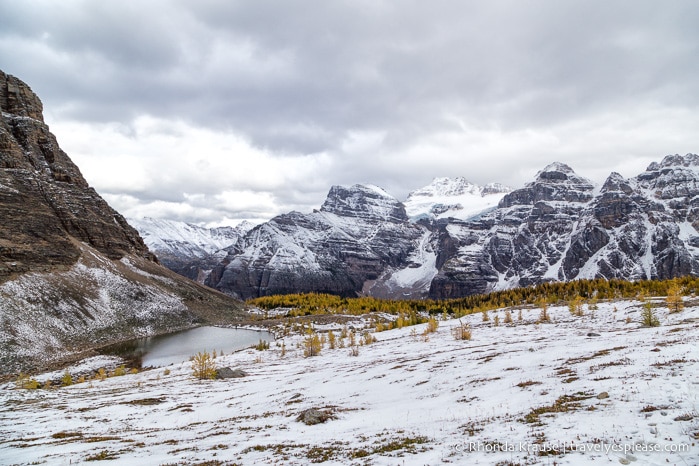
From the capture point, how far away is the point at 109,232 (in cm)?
15225

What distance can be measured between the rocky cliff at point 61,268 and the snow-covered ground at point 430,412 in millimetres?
48025

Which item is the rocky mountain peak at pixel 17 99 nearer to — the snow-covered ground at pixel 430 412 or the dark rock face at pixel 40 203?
the dark rock face at pixel 40 203

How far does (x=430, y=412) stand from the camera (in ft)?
65.9

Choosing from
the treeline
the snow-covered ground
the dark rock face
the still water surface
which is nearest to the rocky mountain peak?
the dark rock face

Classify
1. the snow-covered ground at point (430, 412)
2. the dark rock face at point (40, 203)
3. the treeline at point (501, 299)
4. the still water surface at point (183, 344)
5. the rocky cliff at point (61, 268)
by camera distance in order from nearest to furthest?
the snow-covered ground at point (430, 412) → the treeline at point (501, 299) → the still water surface at point (183, 344) → the rocky cliff at point (61, 268) → the dark rock face at point (40, 203)

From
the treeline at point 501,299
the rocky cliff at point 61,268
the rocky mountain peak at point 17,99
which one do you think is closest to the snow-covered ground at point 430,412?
the treeline at point 501,299

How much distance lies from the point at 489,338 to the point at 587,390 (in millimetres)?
27737

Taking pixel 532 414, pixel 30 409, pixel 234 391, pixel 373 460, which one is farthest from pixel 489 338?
pixel 30 409

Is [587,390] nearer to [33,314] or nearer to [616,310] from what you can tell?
[616,310]

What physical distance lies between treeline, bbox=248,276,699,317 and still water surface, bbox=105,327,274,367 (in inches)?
1368

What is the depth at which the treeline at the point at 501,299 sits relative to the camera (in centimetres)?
7081

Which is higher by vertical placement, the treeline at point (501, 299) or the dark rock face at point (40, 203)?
the dark rock face at point (40, 203)

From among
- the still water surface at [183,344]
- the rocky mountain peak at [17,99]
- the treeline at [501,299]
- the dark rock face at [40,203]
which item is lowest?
the still water surface at [183,344]

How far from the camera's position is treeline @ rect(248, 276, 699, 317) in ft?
232
